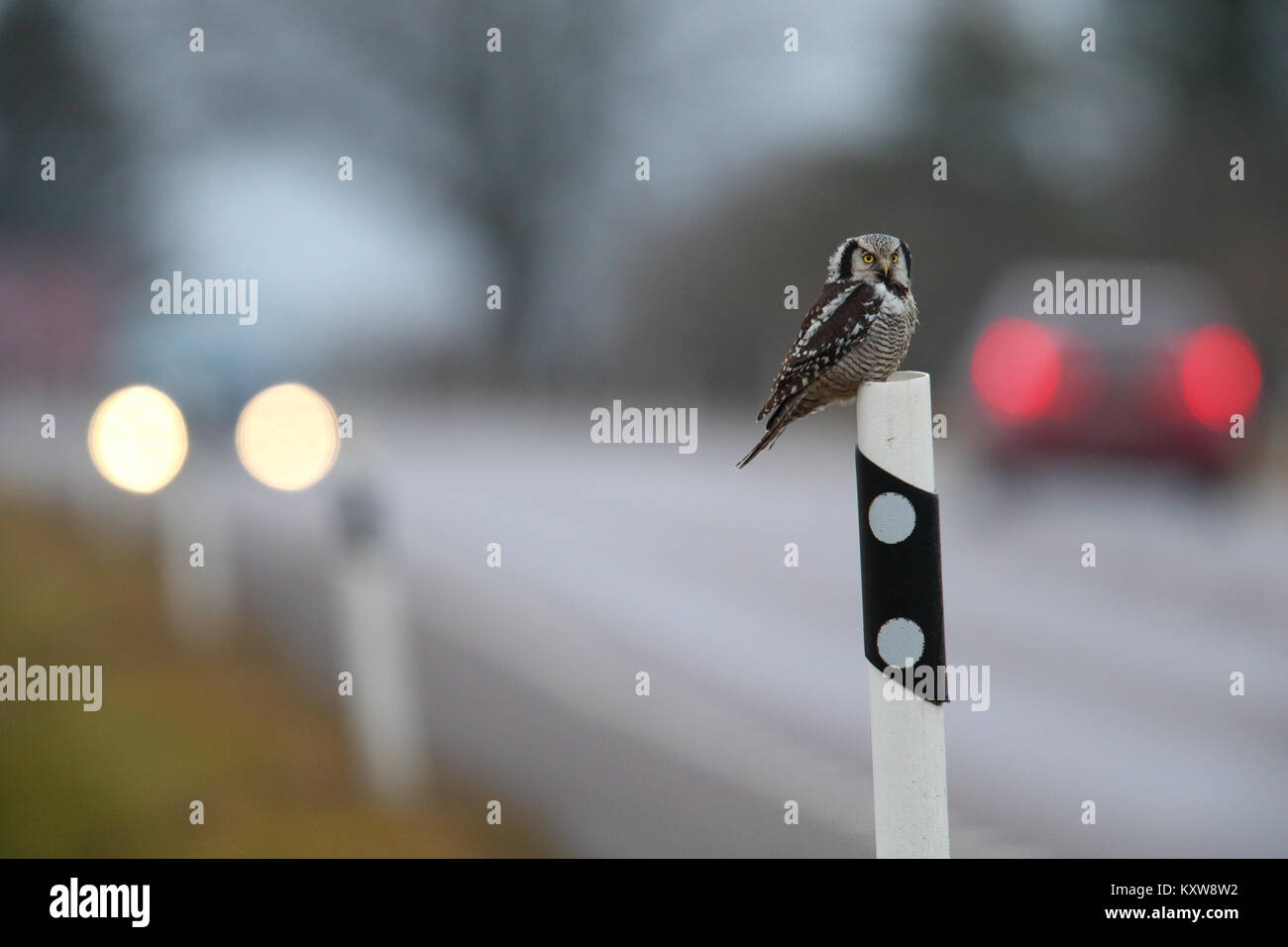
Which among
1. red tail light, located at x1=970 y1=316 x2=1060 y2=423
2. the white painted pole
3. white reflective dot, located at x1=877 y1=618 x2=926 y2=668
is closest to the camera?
white reflective dot, located at x1=877 y1=618 x2=926 y2=668

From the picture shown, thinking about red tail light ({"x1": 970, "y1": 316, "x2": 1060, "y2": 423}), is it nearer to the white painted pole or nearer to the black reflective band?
the white painted pole

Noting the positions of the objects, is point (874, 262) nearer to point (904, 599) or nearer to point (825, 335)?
point (825, 335)

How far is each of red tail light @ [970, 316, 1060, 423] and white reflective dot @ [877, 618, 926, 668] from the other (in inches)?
352

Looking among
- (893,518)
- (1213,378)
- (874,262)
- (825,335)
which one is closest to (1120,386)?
(1213,378)

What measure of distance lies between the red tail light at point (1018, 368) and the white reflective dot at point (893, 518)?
8.90 meters

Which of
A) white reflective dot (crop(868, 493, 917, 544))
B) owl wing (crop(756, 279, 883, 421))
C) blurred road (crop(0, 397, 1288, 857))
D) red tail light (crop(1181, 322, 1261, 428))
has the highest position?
red tail light (crop(1181, 322, 1261, 428))

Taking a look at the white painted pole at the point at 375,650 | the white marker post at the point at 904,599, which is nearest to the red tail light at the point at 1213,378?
the white painted pole at the point at 375,650

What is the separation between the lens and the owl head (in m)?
4.19

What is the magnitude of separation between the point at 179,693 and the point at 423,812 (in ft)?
6.15

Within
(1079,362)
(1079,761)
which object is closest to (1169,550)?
(1079,362)

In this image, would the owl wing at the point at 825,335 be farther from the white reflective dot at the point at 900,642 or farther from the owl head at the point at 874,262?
the white reflective dot at the point at 900,642

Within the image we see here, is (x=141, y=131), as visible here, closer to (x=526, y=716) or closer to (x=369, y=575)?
(x=526, y=716)

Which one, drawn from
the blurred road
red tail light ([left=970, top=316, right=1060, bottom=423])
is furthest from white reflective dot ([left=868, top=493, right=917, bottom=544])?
red tail light ([left=970, top=316, right=1060, bottom=423])

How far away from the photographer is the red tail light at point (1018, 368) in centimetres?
1072
